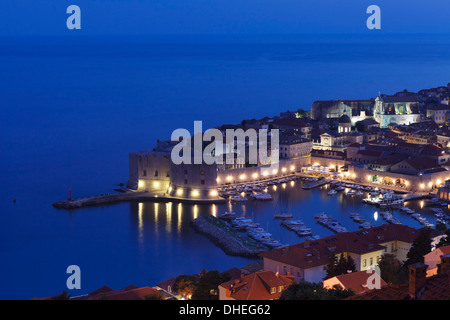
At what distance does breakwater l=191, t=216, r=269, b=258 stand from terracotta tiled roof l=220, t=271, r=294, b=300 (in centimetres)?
322

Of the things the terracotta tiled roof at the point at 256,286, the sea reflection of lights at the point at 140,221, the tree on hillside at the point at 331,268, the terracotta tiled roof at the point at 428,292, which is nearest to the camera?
the terracotta tiled roof at the point at 428,292

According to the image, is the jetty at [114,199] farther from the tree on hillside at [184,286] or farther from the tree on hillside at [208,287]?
the tree on hillside at [208,287]

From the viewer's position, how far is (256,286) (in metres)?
6.49

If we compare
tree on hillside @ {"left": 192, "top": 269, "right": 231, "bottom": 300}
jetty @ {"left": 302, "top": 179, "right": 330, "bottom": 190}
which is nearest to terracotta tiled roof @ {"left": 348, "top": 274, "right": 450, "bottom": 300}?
tree on hillside @ {"left": 192, "top": 269, "right": 231, "bottom": 300}

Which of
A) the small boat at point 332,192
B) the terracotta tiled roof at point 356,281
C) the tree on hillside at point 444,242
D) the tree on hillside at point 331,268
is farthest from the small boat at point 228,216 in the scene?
the terracotta tiled roof at point 356,281

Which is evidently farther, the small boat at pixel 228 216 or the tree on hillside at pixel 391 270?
the small boat at pixel 228 216

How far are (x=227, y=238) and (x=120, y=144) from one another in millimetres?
11408

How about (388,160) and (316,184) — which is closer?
(316,184)

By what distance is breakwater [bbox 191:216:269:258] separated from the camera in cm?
1014

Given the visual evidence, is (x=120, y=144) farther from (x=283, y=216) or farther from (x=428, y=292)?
(x=428, y=292)

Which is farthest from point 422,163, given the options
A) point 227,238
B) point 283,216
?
point 227,238

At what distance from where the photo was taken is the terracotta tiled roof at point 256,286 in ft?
21.0

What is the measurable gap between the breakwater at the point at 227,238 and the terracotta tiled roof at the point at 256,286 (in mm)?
3222
